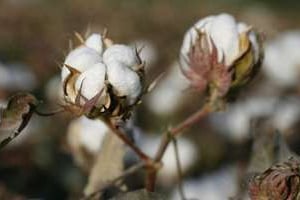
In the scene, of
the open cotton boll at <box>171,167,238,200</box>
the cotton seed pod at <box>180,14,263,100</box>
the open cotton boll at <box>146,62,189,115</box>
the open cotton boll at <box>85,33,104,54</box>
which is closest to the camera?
the open cotton boll at <box>85,33,104,54</box>

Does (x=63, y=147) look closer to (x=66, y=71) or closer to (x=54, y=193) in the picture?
(x=54, y=193)

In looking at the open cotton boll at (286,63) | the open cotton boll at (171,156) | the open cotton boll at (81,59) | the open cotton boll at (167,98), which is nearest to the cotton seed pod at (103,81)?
the open cotton boll at (81,59)

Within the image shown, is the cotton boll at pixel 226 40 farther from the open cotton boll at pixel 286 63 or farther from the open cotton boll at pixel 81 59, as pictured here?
the open cotton boll at pixel 286 63

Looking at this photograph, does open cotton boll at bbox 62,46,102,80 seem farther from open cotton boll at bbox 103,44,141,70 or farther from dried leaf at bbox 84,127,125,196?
dried leaf at bbox 84,127,125,196

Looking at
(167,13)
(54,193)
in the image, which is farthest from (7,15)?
(54,193)

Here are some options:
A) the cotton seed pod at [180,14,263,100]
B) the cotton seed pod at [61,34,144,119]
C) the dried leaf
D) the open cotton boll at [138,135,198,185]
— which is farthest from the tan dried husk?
the open cotton boll at [138,135,198,185]

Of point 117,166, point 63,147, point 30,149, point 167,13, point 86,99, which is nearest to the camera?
point 86,99
